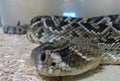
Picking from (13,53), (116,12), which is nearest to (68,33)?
(13,53)

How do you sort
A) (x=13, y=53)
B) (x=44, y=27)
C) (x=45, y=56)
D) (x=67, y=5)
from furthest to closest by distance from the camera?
(x=67, y=5)
(x=44, y=27)
(x=13, y=53)
(x=45, y=56)

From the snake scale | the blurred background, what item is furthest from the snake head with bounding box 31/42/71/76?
the blurred background

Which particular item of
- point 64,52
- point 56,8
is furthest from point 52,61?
point 56,8

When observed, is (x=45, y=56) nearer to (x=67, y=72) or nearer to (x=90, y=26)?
(x=67, y=72)

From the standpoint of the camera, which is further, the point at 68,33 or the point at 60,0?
the point at 60,0

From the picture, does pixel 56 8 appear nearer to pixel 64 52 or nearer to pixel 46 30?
pixel 46 30

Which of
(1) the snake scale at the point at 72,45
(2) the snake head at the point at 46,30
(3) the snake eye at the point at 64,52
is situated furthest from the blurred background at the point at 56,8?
(3) the snake eye at the point at 64,52

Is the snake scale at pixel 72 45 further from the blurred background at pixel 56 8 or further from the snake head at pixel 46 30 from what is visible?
the blurred background at pixel 56 8
